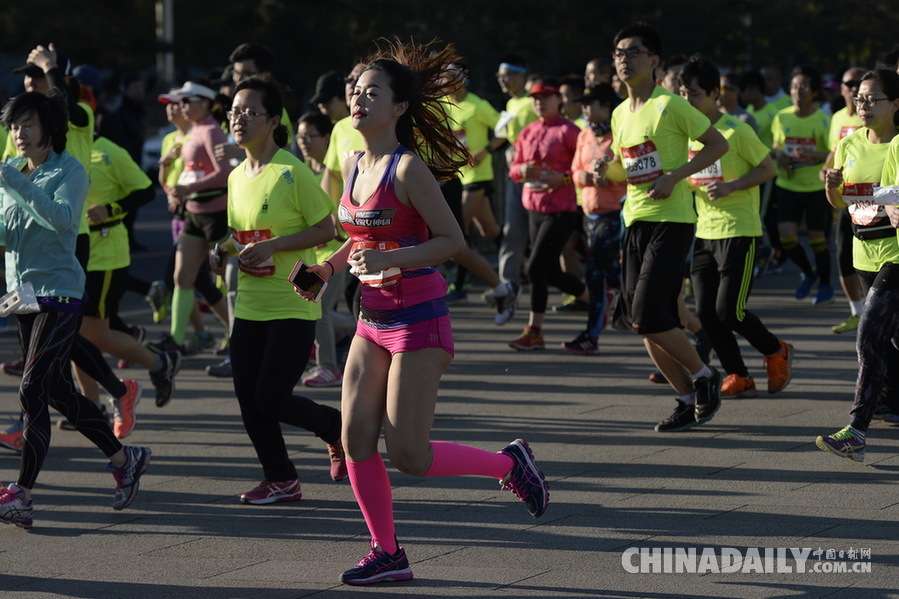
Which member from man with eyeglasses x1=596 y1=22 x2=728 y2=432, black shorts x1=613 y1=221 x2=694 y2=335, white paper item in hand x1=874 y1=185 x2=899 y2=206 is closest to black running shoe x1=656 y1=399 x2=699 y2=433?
man with eyeglasses x1=596 y1=22 x2=728 y2=432

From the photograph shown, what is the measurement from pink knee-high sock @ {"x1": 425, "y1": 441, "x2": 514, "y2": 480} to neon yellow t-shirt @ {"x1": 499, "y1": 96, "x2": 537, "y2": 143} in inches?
289

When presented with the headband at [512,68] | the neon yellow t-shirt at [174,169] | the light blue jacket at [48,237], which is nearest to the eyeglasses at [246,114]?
the light blue jacket at [48,237]

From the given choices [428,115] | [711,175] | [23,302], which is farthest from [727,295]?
[23,302]

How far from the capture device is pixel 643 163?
730cm

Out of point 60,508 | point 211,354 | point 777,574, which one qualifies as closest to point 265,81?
point 60,508

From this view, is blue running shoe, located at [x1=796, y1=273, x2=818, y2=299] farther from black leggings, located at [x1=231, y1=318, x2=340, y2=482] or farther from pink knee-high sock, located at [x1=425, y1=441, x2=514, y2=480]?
pink knee-high sock, located at [x1=425, y1=441, x2=514, y2=480]

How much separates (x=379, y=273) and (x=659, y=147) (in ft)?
9.58

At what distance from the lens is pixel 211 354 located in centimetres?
1027

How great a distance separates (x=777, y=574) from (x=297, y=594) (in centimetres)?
170

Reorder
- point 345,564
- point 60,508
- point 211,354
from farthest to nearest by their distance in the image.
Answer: point 211,354
point 60,508
point 345,564

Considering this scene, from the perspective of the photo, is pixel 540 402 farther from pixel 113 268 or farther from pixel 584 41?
pixel 584 41

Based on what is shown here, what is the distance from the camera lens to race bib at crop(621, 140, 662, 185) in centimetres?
726

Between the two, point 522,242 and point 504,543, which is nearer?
point 504,543

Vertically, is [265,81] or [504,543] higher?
[265,81]
